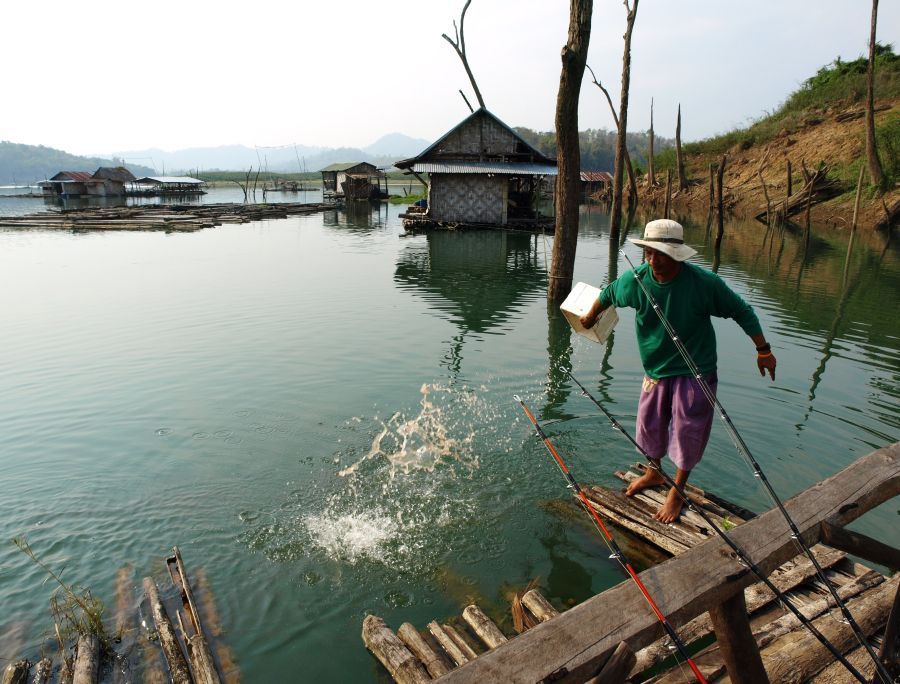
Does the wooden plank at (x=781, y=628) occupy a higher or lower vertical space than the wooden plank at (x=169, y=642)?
higher

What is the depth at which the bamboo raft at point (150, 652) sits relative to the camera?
358cm

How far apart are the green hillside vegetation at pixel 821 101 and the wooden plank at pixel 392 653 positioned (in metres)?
35.2

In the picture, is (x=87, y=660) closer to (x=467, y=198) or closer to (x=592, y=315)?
(x=592, y=315)

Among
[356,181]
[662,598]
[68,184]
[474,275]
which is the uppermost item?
[68,184]

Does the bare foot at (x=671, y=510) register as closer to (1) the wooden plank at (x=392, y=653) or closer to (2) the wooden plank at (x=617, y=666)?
(1) the wooden plank at (x=392, y=653)

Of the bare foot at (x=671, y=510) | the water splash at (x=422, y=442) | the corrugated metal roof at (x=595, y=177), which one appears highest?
the corrugated metal roof at (x=595, y=177)

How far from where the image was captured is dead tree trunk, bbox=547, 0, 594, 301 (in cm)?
1015

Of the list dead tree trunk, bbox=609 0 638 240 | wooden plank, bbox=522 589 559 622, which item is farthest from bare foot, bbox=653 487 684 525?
dead tree trunk, bbox=609 0 638 240

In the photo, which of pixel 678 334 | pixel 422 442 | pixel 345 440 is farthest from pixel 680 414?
pixel 345 440

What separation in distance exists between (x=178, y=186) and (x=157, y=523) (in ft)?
257

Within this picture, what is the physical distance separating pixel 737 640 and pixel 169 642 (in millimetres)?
3373

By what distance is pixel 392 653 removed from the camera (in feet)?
12.1

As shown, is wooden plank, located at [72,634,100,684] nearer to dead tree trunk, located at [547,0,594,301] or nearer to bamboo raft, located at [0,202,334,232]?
dead tree trunk, located at [547,0,594,301]

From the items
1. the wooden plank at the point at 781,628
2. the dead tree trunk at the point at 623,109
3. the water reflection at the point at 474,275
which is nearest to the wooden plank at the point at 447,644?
the wooden plank at the point at 781,628
